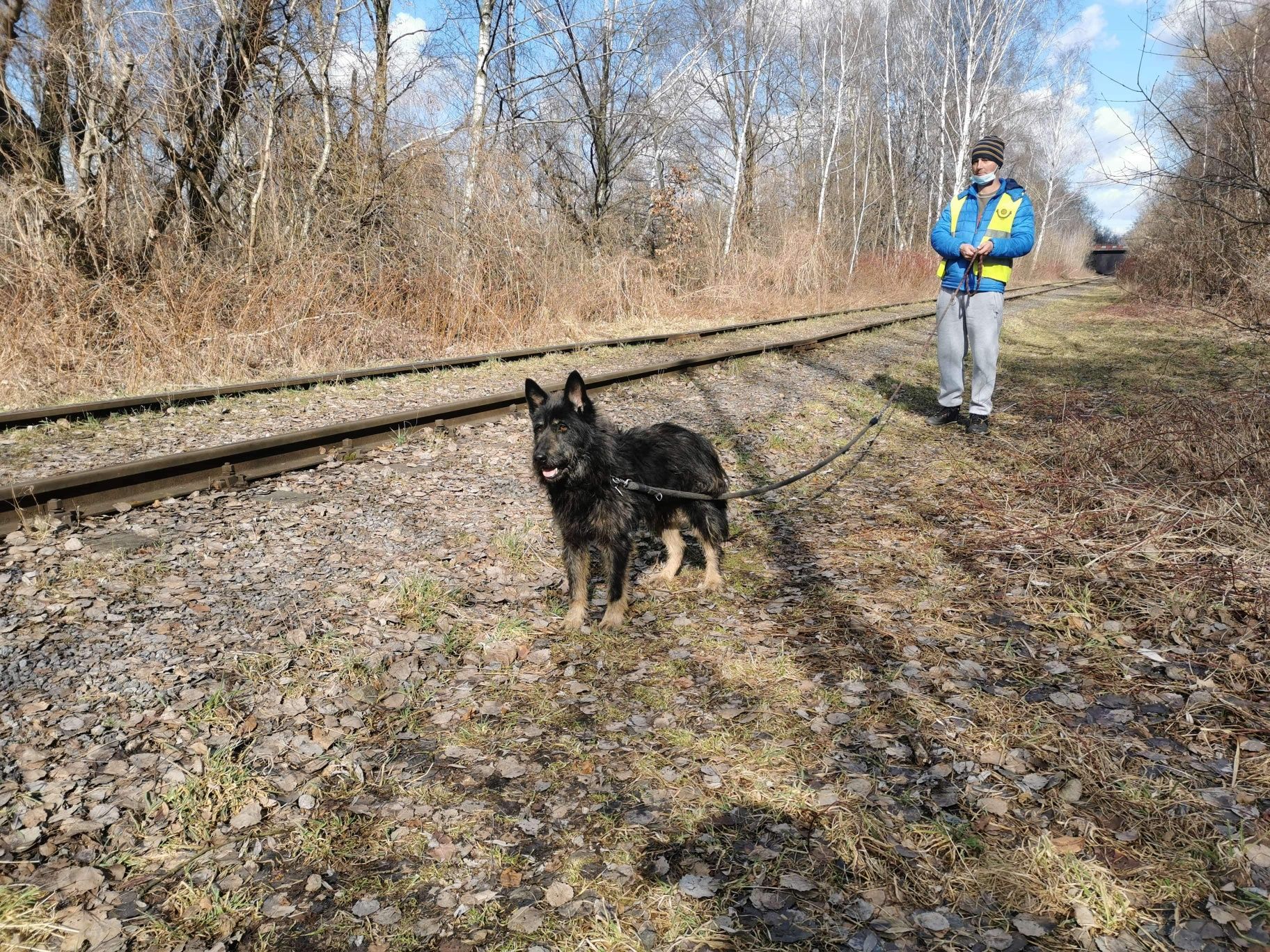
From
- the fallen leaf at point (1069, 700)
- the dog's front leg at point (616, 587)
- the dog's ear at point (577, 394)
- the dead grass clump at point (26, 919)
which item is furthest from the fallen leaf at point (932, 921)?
the dog's ear at point (577, 394)

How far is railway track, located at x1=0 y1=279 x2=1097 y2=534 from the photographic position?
4.88 m

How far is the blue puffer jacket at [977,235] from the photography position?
730 centimetres

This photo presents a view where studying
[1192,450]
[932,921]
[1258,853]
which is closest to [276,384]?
[932,921]

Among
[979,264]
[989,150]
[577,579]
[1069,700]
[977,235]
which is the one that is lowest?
[1069,700]

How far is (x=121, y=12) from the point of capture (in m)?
10.3

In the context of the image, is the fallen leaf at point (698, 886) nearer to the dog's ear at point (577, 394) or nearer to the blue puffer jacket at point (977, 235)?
the dog's ear at point (577, 394)

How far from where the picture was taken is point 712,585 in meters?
4.75

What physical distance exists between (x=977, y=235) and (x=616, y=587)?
5.66 m

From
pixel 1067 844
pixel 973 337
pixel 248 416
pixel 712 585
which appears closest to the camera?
pixel 1067 844

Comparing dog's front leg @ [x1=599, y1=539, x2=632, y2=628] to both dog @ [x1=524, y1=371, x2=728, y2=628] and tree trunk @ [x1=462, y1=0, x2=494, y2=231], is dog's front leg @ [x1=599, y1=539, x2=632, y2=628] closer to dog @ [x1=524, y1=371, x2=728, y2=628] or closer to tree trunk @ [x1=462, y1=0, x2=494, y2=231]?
dog @ [x1=524, y1=371, x2=728, y2=628]

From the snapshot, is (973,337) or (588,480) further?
(973,337)

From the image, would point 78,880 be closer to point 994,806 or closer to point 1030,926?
point 1030,926

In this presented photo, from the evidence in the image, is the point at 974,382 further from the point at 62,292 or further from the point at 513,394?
the point at 62,292

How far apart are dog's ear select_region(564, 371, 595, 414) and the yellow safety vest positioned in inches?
201
